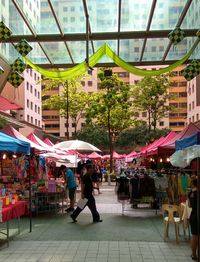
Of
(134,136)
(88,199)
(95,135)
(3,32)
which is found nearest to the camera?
(3,32)

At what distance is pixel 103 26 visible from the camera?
37.4ft

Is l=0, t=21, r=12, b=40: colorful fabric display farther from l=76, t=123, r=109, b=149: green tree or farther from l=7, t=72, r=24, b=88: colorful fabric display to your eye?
l=76, t=123, r=109, b=149: green tree

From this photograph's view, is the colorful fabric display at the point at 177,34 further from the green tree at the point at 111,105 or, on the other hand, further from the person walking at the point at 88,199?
the green tree at the point at 111,105

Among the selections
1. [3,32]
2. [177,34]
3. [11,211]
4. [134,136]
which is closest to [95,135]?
[134,136]

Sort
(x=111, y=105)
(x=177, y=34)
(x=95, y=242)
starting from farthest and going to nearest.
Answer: (x=111, y=105), (x=177, y=34), (x=95, y=242)

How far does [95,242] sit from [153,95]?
24781 millimetres

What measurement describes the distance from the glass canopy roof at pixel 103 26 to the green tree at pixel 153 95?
1839cm

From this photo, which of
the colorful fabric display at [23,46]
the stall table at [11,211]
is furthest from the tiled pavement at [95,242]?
the colorful fabric display at [23,46]

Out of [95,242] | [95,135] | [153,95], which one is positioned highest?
[153,95]

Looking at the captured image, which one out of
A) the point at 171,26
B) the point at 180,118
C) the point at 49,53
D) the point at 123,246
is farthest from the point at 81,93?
the point at 180,118

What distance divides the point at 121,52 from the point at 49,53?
2.66m

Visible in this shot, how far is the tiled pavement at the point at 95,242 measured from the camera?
7234mm

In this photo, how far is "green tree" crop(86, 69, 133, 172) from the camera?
108 ft

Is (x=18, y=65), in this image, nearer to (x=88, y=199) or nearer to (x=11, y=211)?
(x=88, y=199)
